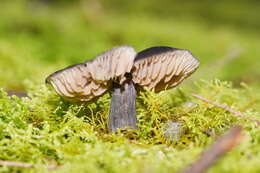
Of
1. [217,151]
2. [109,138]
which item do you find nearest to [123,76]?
[109,138]

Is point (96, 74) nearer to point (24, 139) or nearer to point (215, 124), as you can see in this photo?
point (24, 139)

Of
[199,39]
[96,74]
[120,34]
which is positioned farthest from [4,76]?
[199,39]

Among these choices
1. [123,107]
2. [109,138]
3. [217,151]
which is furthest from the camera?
[123,107]

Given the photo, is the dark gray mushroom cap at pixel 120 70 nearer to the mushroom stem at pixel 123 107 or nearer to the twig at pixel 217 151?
the mushroom stem at pixel 123 107

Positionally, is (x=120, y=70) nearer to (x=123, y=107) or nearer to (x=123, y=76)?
(x=123, y=76)

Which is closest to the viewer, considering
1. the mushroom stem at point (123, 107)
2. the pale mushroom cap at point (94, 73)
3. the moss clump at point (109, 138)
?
the moss clump at point (109, 138)

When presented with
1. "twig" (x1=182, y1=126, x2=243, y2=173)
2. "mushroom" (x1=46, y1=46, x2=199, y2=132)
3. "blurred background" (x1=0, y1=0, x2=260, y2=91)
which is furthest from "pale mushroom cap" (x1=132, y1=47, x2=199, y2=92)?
"blurred background" (x1=0, y1=0, x2=260, y2=91)

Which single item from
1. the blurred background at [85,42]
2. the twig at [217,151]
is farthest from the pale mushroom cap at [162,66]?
the blurred background at [85,42]
